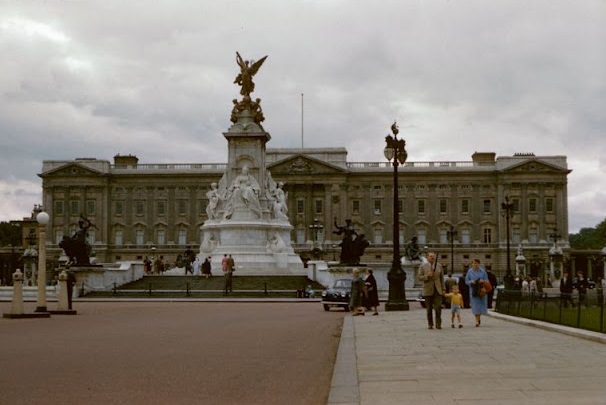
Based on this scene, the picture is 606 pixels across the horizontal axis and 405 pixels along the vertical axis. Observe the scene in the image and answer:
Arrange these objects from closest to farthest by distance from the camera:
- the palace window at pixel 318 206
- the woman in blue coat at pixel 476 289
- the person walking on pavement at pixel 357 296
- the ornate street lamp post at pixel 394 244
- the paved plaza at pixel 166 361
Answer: the paved plaza at pixel 166 361
the woman in blue coat at pixel 476 289
the person walking on pavement at pixel 357 296
the ornate street lamp post at pixel 394 244
the palace window at pixel 318 206

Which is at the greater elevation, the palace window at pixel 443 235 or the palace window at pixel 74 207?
the palace window at pixel 74 207

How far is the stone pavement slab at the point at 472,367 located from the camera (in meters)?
10.4

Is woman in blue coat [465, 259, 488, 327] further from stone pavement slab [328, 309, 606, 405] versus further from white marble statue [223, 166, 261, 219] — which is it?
white marble statue [223, 166, 261, 219]

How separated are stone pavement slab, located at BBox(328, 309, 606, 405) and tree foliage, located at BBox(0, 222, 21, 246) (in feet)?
510

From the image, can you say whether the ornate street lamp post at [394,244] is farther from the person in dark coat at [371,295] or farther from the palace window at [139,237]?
the palace window at [139,237]

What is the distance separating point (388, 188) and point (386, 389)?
11970 cm

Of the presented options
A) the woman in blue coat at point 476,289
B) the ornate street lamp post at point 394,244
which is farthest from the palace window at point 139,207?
the woman in blue coat at point 476,289

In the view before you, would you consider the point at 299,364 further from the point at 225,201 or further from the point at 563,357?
the point at 225,201

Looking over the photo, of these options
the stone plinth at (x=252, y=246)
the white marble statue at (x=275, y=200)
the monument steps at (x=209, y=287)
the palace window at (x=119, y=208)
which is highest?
the palace window at (x=119, y=208)

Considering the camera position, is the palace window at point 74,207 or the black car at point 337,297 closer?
the black car at point 337,297

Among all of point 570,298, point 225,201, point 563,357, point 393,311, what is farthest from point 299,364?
point 225,201

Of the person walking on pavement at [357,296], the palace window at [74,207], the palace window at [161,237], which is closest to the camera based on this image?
the person walking on pavement at [357,296]

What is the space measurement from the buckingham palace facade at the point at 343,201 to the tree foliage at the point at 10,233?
38469 millimetres

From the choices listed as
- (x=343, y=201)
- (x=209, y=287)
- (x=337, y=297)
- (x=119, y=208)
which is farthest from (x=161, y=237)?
(x=337, y=297)
